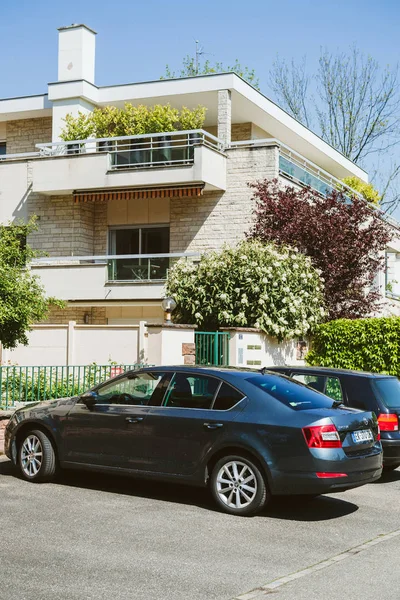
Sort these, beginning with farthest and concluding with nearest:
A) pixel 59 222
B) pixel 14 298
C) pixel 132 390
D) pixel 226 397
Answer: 1. pixel 59 222
2. pixel 14 298
3. pixel 132 390
4. pixel 226 397

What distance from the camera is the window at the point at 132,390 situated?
34.6ft

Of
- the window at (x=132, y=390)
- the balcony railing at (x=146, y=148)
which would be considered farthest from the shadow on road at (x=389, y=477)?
the balcony railing at (x=146, y=148)

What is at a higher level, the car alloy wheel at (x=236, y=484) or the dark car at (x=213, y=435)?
the dark car at (x=213, y=435)

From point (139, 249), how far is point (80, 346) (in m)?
10.1

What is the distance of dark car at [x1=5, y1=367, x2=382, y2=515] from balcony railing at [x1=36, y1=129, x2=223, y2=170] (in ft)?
52.0

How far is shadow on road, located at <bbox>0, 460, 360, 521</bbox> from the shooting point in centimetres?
980

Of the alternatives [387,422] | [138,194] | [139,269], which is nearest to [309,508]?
[387,422]

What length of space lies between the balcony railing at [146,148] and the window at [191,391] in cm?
1605

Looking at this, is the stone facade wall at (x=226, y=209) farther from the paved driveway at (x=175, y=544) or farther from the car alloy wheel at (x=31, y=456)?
the paved driveway at (x=175, y=544)

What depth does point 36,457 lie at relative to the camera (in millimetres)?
11047

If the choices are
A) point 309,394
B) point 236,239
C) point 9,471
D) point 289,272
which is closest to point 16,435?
point 9,471

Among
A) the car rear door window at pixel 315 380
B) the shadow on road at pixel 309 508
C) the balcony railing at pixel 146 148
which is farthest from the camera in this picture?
the balcony railing at pixel 146 148

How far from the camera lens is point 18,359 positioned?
Answer: 63.5ft

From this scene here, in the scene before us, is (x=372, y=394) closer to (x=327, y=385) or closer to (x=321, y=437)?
(x=327, y=385)
